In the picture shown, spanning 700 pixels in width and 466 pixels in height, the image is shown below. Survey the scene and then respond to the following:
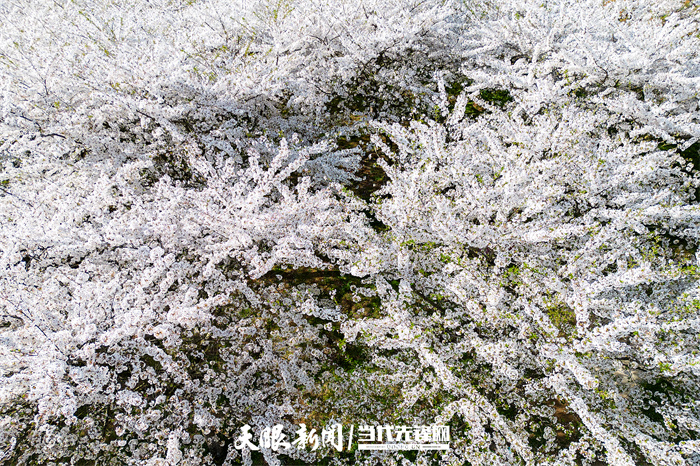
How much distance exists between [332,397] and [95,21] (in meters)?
6.68

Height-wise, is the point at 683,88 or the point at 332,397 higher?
the point at 683,88

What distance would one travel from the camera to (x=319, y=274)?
4.62 meters

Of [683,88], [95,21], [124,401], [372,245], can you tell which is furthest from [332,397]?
[95,21]

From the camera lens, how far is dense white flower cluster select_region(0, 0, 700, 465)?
9.93ft

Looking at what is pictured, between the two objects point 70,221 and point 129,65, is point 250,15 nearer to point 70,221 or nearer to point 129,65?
point 129,65

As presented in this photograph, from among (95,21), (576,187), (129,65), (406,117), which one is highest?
(95,21)

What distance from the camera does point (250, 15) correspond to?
6.54 m

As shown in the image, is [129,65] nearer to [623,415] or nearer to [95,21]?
[95,21]

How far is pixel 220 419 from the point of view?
3400 millimetres

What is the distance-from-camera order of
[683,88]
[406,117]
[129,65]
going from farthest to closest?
[406,117] < [683,88] < [129,65]

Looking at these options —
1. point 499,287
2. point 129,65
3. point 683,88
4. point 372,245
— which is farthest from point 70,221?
point 683,88

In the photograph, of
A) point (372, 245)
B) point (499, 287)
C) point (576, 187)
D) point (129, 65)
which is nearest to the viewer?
point (499, 287)

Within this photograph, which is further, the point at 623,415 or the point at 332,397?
the point at 332,397

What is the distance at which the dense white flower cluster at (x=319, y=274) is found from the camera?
303cm
